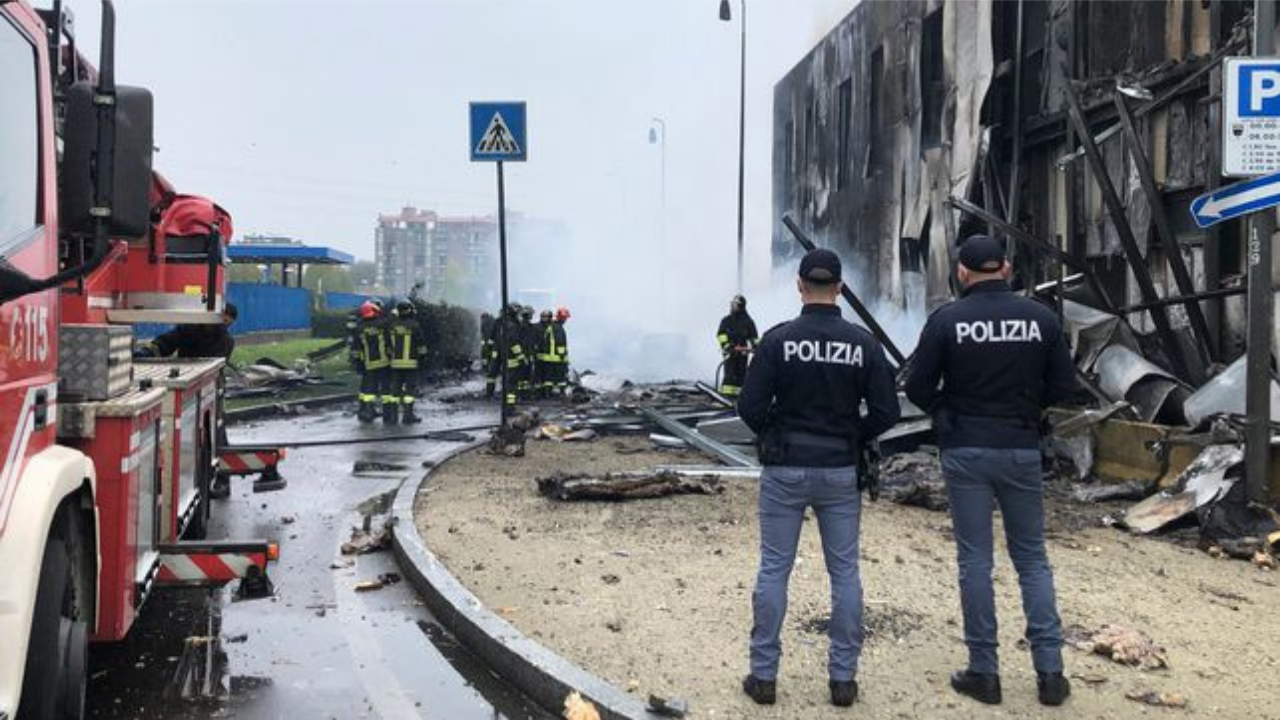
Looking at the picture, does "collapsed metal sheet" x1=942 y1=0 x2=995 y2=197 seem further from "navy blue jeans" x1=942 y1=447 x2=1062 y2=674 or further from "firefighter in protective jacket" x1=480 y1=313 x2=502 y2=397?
"navy blue jeans" x1=942 y1=447 x2=1062 y2=674

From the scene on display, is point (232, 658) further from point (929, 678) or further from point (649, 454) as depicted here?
point (649, 454)

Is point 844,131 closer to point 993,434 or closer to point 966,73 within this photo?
point 966,73

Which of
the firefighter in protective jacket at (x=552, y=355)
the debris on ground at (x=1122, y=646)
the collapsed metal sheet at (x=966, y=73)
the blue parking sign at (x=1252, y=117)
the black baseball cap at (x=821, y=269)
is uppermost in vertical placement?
the collapsed metal sheet at (x=966, y=73)

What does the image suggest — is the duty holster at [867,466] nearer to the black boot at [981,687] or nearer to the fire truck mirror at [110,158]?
the black boot at [981,687]

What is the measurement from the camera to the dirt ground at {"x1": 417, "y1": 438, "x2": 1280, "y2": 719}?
161 inches

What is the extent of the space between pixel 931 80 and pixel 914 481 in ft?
36.7

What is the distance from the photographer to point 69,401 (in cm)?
357

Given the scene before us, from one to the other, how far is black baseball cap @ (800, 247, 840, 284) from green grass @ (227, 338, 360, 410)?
40.5ft

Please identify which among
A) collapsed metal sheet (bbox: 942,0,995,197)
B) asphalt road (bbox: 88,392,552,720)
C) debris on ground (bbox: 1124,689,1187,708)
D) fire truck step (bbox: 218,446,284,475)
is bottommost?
asphalt road (bbox: 88,392,552,720)

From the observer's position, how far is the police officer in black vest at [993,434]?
13.2ft

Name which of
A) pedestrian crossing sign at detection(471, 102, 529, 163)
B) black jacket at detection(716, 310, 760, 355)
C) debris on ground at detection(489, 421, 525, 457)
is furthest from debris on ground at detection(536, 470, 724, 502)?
black jacket at detection(716, 310, 760, 355)

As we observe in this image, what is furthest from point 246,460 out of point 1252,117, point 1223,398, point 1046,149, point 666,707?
point 1046,149

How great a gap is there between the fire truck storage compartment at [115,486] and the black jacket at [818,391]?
237 centimetres

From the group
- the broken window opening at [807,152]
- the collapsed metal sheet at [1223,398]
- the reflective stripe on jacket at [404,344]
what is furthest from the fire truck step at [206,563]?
the broken window opening at [807,152]
